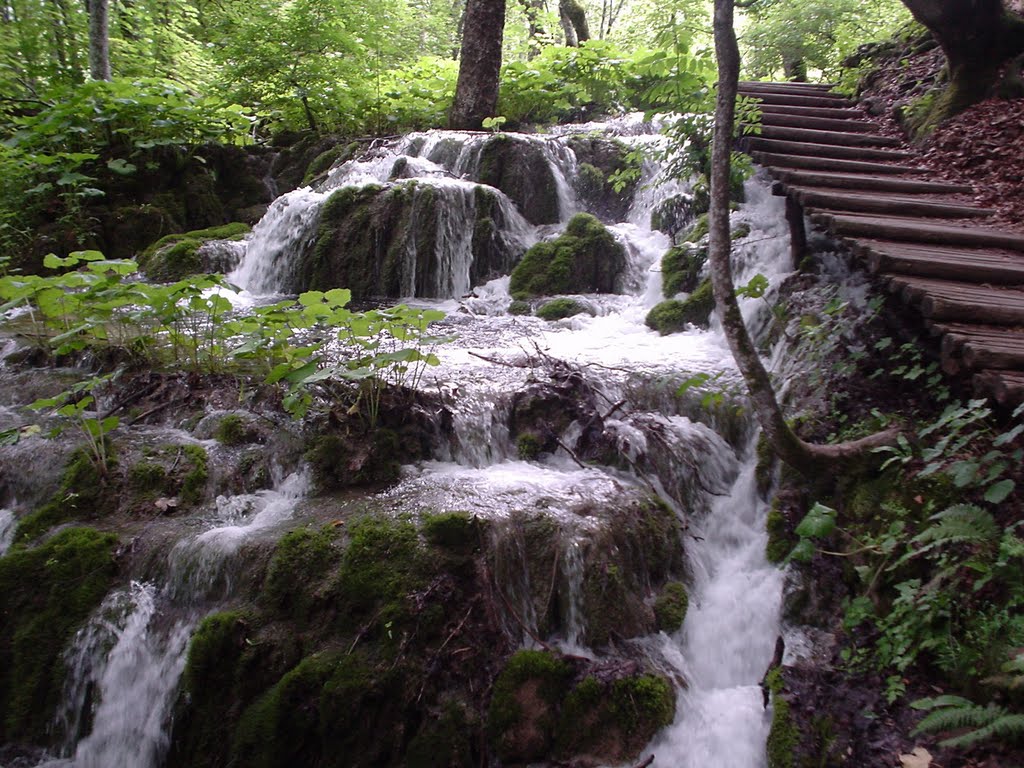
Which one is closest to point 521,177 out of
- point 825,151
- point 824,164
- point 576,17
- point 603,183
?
point 603,183

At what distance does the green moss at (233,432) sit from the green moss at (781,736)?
137 inches

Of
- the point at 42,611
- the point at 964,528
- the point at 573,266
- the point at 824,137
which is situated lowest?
the point at 42,611

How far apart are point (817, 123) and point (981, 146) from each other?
79.3 inches

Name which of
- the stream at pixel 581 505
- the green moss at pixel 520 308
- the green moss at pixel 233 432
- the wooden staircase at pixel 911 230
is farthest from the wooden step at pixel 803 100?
the green moss at pixel 233 432

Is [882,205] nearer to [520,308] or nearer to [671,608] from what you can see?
[520,308]

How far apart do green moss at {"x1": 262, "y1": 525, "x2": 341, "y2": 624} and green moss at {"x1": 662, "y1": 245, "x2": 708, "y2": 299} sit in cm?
507

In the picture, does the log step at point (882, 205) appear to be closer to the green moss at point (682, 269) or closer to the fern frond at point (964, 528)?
the green moss at point (682, 269)

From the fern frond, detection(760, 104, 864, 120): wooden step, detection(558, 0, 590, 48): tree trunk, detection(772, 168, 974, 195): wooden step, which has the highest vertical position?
detection(558, 0, 590, 48): tree trunk

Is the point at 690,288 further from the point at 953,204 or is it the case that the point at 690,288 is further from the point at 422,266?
the point at 422,266

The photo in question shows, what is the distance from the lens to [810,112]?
830cm

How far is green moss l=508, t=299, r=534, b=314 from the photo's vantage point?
24.2 feet

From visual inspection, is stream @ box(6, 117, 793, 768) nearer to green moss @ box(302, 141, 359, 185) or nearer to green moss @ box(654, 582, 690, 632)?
green moss @ box(654, 582, 690, 632)

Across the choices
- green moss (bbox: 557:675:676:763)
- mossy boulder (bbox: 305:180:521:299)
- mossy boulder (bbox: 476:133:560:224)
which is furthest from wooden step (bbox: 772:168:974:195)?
green moss (bbox: 557:675:676:763)

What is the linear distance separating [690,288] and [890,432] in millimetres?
3663
